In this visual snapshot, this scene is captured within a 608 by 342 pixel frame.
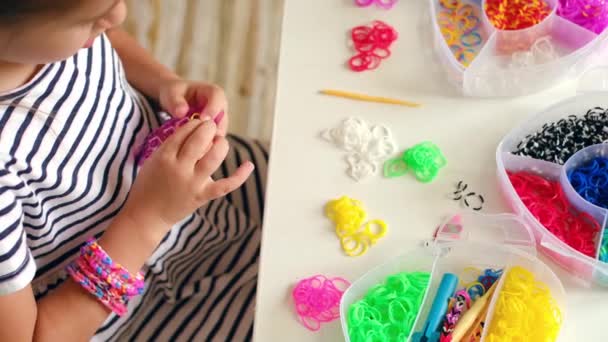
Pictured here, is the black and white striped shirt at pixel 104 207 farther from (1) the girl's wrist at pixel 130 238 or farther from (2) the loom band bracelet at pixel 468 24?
(2) the loom band bracelet at pixel 468 24

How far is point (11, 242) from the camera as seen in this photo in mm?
594

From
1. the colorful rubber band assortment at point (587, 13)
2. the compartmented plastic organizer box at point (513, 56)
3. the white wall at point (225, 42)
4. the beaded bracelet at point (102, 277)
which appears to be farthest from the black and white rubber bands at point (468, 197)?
the white wall at point (225, 42)

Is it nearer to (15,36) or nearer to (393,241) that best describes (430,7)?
Result: (393,241)

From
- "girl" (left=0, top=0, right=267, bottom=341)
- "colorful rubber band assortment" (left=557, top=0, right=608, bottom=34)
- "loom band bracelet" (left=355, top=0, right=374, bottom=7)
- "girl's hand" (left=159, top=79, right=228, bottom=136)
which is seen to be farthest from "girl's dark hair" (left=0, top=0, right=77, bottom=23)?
"colorful rubber band assortment" (left=557, top=0, right=608, bottom=34)

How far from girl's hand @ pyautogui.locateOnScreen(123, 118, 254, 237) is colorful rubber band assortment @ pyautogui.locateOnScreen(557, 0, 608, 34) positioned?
377 millimetres

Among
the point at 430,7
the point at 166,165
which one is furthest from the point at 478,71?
the point at 166,165

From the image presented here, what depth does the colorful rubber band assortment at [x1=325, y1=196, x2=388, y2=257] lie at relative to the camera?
2.11 feet

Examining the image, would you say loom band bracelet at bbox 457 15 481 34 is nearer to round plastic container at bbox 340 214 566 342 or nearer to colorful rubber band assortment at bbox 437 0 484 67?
colorful rubber band assortment at bbox 437 0 484 67

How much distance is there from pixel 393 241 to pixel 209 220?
1.01 ft

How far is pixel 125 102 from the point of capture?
0.75m

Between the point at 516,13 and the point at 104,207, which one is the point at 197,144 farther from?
the point at 516,13

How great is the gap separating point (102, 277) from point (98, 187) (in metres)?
0.10

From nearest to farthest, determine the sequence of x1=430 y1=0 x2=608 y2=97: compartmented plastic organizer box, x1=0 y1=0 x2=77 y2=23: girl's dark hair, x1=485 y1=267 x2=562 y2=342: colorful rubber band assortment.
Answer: x1=0 y1=0 x2=77 y2=23: girl's dark hair
x1=485 y1=267 x2=562 y2=342: colorful rubber band assortment
x1=430 y1=0 x2=608 y2=97: compartmented plastic organizer box

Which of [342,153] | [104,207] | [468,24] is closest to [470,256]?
[342,153]
